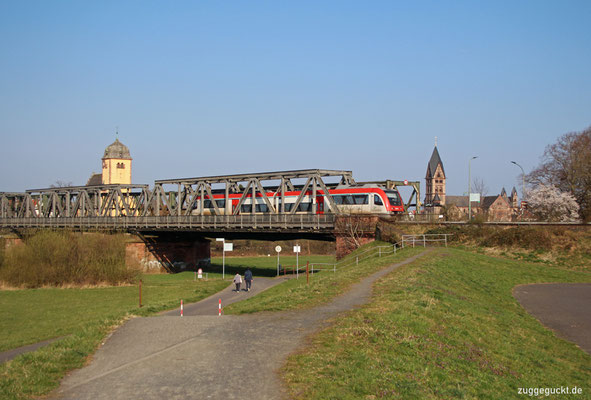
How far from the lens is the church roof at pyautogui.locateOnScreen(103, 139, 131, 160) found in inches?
5143

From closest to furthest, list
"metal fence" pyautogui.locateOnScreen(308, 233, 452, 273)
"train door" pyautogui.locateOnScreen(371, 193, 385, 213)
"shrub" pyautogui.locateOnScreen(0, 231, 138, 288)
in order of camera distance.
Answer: "metal fence" pyautogui.locateOnScreen(308, 233, 452, 273)
"shrub" pyautogui.locateOnScreen(0, 231, 138, 288)
"train door" pyautogui.locateOnScreen(371, 193, 385, 213)

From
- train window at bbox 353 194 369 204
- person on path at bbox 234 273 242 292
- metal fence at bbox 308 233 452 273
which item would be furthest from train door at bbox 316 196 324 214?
person on path at bbox 234 273 242 292

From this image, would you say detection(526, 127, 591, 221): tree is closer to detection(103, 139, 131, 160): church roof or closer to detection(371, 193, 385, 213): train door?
detection(371, 193, 385, 213): train door

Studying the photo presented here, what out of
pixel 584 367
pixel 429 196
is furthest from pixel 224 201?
pixel 429 196

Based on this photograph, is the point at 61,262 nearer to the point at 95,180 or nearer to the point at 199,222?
the point at 199,222

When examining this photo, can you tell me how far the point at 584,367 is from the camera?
14.6 m

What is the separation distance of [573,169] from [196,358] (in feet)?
187

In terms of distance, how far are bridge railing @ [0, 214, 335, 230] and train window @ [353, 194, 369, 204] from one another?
147 inches

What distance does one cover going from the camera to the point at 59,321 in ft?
88.7

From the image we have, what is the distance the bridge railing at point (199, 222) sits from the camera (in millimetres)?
47125

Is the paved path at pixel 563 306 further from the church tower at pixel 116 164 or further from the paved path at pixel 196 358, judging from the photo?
the church tower at pixel 116 164

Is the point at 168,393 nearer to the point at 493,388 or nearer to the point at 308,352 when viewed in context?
the point at 308,352

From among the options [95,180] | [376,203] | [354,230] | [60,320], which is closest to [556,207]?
[376,203]

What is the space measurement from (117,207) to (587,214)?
57.4 metres
